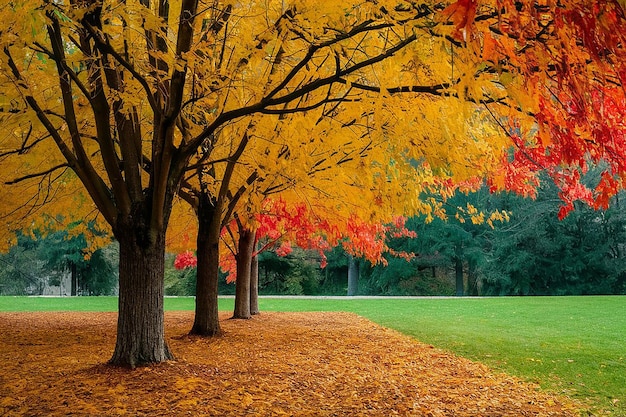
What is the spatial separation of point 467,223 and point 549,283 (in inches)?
238

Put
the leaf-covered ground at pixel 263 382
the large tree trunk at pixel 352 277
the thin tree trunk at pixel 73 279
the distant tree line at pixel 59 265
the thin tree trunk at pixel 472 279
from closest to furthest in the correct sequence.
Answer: the leaf-covered ground at pixel 263 382, the distant tree line at pixel 59 265, the thin tree trunk at pixel 73 279, the thin tree trunk at pixel 472 279, the large tree trunk at pixel 352 277

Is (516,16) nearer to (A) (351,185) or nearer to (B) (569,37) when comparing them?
(B) (569,37)

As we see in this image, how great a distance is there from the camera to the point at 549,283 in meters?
34.0

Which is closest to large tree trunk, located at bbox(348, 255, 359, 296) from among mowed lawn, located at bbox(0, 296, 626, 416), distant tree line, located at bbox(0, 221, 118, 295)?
distant tree line, located at bbox(0, 221, 118, 295)

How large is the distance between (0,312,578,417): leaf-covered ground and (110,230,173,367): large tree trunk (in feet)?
0.74

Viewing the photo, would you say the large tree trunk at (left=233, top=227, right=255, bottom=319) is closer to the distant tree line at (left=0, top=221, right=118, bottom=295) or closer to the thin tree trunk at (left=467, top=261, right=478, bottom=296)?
the distant tree line at (left=0, top=221, right=118, bottom=295)

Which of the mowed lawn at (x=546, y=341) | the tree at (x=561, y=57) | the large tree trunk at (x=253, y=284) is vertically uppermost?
the tree at (x=561, y=57)

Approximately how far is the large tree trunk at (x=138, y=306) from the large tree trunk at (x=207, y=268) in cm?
329

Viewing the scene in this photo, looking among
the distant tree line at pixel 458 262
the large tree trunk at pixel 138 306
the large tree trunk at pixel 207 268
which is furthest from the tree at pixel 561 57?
the distant tree line at pixel 458 262

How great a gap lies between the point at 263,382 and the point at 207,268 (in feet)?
14.1

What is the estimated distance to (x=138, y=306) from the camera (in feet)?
21.8

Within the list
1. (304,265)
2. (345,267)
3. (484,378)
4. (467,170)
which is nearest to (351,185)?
(467,170)

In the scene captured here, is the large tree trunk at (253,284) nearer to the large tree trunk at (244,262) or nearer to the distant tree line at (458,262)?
the large tree trunk at (244,262)

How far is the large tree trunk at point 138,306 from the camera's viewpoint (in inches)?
260
